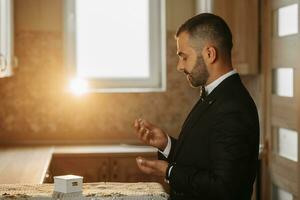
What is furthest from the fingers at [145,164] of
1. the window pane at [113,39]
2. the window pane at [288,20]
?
the window pane at [113,39]

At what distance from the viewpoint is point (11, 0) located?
4562 mm

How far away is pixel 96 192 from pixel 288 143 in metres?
2.14

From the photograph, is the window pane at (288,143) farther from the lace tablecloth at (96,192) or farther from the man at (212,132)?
the lace tablecloth at (96,192)

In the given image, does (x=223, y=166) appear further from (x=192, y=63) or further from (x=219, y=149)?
(x=192, y=63)

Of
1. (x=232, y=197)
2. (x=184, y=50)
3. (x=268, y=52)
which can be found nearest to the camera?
(x=232, y=197)

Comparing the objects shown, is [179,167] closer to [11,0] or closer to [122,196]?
[122,196]

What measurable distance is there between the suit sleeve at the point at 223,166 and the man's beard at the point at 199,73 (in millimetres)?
Result: 198

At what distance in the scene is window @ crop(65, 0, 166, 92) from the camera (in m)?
5.17

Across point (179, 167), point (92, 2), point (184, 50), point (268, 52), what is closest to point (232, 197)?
point (179, 167)

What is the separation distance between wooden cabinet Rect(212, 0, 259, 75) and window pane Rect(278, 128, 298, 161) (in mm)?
588

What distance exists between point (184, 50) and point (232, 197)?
591mm

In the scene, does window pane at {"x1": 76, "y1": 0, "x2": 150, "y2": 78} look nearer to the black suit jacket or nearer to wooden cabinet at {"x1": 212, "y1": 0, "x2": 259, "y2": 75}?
wooden cabinet at {"x1": 212, "y1": 0, "x2": 259, "y2": 75}

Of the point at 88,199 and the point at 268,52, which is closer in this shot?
the point at 88,199

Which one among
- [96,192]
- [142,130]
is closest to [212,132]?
[142,130]
